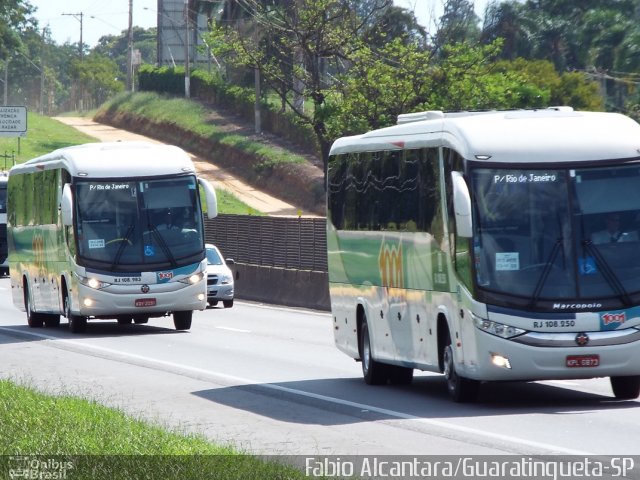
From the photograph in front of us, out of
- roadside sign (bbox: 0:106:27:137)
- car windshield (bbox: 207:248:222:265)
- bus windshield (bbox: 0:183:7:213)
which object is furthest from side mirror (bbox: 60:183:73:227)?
roadside sign (bbox: 0:106:27:137)

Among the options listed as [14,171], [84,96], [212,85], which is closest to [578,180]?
[14,171]

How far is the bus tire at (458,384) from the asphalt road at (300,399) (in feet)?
0.45

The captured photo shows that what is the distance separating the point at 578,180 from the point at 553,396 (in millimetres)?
2533

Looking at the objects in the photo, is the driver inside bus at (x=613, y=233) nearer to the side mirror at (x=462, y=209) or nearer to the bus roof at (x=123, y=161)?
the side mirror at (x=462, y=209)

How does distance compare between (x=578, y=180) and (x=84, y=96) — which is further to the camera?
(x=84, y=96)

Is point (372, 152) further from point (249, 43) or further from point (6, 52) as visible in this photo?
point (6, 52)

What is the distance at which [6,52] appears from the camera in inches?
4429

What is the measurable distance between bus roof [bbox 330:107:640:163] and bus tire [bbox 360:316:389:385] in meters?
3.14

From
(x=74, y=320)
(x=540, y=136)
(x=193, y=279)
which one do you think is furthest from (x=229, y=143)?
(x=540, y=136)

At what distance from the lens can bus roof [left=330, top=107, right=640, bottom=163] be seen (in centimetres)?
1454

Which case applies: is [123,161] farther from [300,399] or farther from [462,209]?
[462,209]

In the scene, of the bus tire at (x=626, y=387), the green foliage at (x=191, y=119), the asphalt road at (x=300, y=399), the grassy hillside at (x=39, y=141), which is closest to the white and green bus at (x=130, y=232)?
the asphalt road at (x=300, y=399)

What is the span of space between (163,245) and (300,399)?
11.4 meters

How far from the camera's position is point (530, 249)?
14.3 meters
